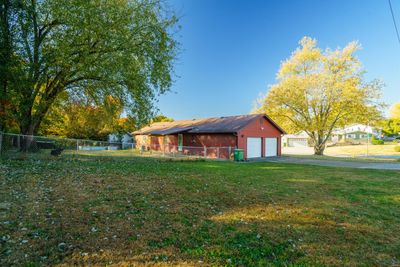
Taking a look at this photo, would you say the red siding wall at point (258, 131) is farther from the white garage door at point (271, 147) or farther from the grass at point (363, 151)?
the grass at point (363, 151)

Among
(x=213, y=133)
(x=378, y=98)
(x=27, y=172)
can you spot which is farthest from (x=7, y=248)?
(x=378, y=98)

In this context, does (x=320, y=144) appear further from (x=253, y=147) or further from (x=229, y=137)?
(x=229, y=137)

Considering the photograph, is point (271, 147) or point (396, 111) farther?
point (396, 111)

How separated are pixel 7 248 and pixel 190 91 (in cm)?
3355

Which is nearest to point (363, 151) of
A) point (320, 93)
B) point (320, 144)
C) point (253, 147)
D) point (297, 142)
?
point (320, 144)

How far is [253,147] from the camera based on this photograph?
23.8m

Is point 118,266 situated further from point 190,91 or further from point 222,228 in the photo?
point 190,91

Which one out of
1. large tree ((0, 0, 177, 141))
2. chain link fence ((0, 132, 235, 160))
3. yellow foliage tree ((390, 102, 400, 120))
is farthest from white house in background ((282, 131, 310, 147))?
large tree ((0, 0, 177, 141))

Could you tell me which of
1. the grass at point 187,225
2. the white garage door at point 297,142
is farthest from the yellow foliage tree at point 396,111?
the grass at point 187,225

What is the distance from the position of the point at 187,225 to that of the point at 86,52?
39.8ft

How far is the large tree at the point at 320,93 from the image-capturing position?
26.8m

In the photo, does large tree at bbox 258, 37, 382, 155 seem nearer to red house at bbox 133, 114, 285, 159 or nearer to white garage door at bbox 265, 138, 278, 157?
red house at bbox 133, 114, 285, 159

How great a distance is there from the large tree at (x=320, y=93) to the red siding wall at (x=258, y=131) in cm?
467

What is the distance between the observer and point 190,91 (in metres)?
35.9
